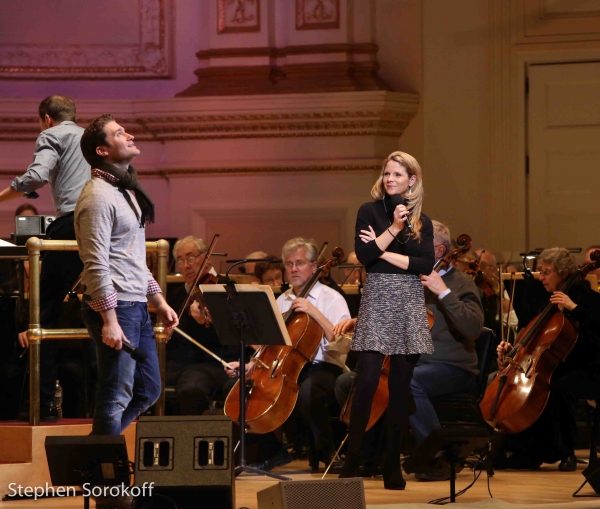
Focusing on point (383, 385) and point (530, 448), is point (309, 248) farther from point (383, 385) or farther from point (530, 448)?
point (530, 448)

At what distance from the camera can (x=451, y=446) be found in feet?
14.1

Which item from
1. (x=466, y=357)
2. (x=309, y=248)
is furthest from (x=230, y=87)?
(x=466, y=357)

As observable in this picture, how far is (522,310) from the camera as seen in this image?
600cm

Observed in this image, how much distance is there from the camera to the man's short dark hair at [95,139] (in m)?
4.16

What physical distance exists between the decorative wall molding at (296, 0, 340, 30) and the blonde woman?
10.9 feet

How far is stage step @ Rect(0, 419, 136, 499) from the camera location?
4.57 m

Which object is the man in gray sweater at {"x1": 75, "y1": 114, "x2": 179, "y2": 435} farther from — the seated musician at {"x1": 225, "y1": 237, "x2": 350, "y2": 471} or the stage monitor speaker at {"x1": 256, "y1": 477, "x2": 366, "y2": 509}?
the seated musician at {"x1": 225, "y1": 237, "x2": 350, "y2": 471}

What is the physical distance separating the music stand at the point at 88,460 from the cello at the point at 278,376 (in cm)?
143

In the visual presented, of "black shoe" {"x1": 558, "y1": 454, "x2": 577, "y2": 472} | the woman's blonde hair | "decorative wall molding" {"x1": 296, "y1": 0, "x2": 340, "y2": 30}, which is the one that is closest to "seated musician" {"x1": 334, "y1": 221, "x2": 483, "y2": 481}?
the woman's blonde hair

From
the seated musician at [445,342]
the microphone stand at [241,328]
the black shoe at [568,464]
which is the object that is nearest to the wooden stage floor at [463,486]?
the black shoe at [568,464]

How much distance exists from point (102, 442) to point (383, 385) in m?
1.68

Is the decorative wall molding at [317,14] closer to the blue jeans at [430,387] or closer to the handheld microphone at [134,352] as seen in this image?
the blue jeans at [430,387]

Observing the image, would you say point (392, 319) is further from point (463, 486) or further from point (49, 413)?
point (49, 413)

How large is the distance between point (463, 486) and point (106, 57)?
4472 millimetres
